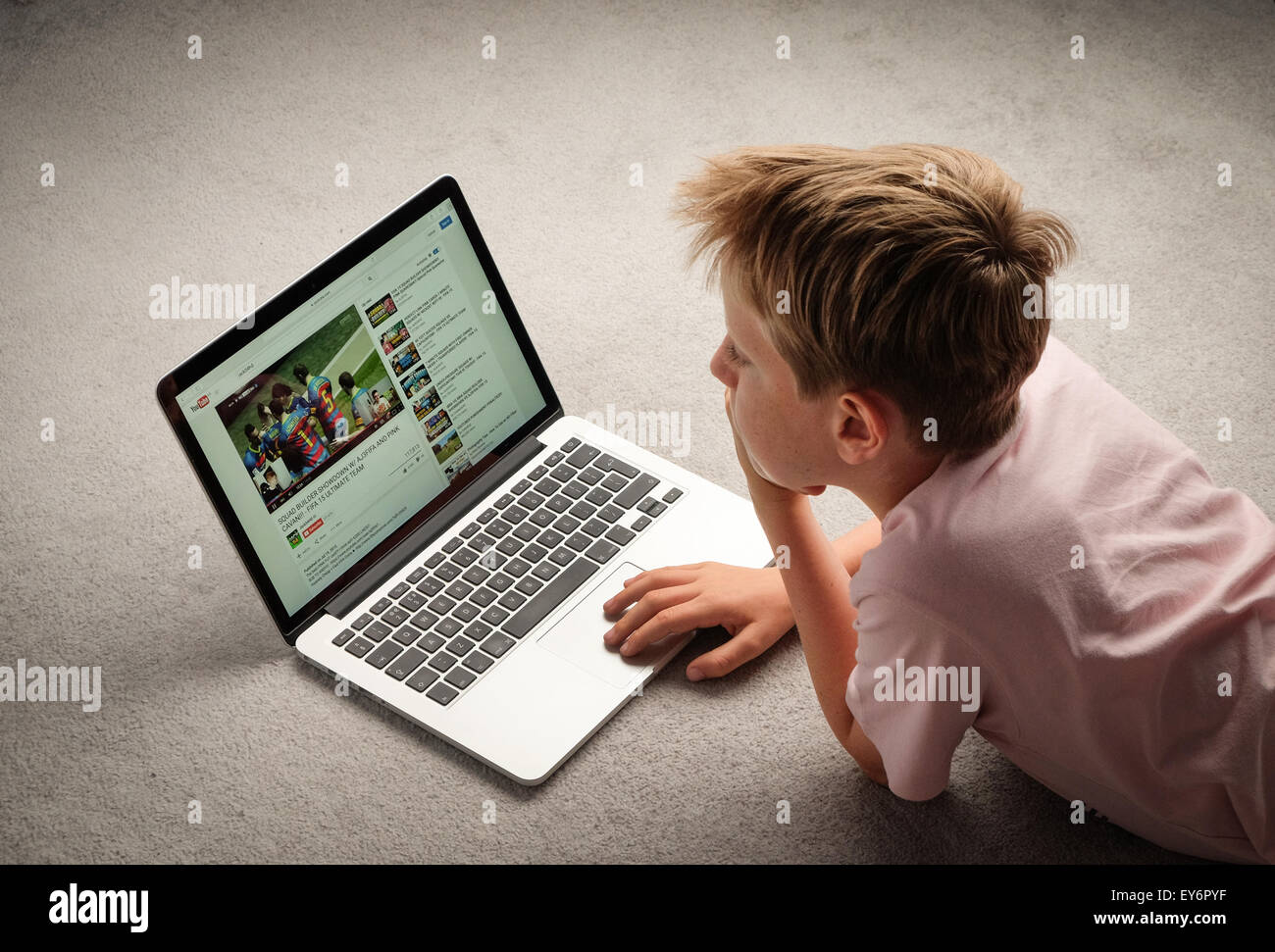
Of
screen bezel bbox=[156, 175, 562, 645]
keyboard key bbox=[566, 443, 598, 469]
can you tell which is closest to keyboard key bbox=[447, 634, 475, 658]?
screen bezel bbox=[156, 175, 562, 645]

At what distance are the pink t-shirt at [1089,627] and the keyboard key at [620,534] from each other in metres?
0.28

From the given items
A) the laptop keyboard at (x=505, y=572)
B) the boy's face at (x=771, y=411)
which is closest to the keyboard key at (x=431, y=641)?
the laptop keyboard at (x=505, y=572)

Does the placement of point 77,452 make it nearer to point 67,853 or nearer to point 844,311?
point 67,853

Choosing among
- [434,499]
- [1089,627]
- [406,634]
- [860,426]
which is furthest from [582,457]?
[1089,627]

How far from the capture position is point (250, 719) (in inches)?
38.3

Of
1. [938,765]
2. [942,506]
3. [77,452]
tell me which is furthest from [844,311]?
[77,452]

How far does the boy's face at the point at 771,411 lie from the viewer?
82 centimetres

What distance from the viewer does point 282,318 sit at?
3.14 ft

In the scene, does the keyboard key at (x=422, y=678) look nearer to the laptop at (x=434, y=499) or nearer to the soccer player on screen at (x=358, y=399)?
Result: the laptop at (x=434, y=499)

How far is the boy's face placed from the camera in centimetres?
82

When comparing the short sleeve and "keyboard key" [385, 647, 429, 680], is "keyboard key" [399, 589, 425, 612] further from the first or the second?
the short sleeve
